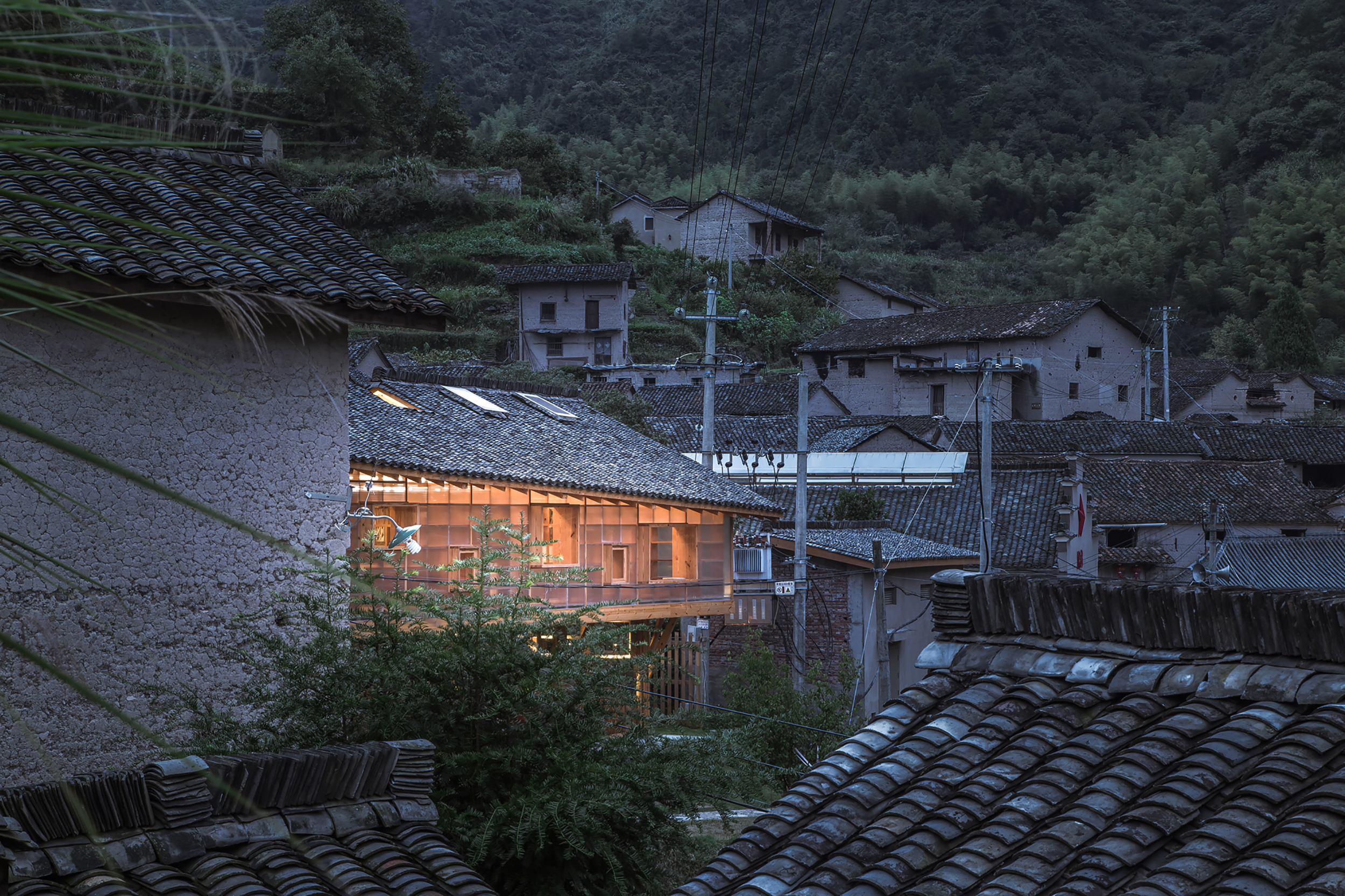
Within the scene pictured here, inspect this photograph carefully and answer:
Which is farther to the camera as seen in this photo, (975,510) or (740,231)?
(740,231)

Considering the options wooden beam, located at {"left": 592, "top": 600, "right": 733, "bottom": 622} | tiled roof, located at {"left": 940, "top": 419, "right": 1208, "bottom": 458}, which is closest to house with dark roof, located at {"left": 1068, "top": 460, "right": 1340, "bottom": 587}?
tiled roof, located at {"left": 940, "top": 419, "right": 1208, "bottom": 458}

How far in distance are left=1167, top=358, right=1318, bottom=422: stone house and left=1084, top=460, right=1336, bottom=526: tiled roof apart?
1403cm

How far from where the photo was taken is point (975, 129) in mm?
97812

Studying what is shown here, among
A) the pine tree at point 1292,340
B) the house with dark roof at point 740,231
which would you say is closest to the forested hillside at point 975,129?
the pine tree at point 1292,340

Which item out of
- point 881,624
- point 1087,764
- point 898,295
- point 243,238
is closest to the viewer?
point 1087,764

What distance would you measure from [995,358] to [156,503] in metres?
38.9

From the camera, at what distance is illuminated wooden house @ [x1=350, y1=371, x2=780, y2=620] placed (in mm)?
15992

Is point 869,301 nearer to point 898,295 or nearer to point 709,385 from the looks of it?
point 898,295

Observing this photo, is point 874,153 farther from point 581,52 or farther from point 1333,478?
point 1333,478

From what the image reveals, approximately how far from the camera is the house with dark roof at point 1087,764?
370 centimetres

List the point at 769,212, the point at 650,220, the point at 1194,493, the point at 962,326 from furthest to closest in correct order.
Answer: the point at 650,220 < the point at 769,212 < the point at 962,326 < the point at 1194,493

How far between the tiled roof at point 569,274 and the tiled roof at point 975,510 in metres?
20.7

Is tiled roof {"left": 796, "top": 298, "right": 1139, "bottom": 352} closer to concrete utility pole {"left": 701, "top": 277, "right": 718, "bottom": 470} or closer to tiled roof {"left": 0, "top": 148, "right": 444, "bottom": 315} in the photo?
concrete utility pole {"left": 701, "top": 277, "right": 718, "bottom": 470}

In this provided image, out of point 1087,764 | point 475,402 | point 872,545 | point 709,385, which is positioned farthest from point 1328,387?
point 1087,764
